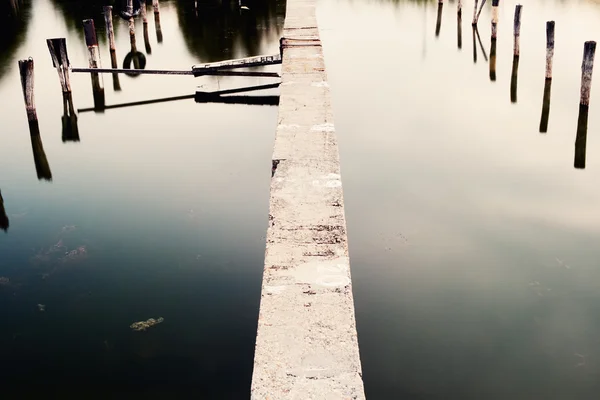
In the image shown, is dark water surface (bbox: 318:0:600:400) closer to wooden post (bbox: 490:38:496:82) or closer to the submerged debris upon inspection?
wooden post (bbox: 490:38:496:82)

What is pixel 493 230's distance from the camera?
24.2ft

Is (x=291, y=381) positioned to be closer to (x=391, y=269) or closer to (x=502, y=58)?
(x=391, y=269)

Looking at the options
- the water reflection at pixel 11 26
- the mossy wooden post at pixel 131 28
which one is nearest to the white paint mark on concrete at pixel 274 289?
the water reflection at pixel 11 26

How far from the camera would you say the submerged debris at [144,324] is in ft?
17.9

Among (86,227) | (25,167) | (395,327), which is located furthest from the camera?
(25,167)

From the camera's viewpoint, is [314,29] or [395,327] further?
[314,29]

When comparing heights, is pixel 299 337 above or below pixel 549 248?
above

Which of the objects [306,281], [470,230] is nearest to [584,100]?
[470,230]

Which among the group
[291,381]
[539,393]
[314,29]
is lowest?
[539,393]

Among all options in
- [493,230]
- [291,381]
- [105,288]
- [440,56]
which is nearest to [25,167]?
[105,288]

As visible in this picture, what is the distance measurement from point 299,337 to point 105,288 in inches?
126

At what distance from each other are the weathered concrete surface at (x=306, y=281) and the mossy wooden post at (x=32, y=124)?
4496mm

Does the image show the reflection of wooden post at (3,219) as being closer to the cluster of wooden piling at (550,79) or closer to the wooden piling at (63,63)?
the wooden piling at (63,63)

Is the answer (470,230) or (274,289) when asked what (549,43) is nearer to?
(470,230)
